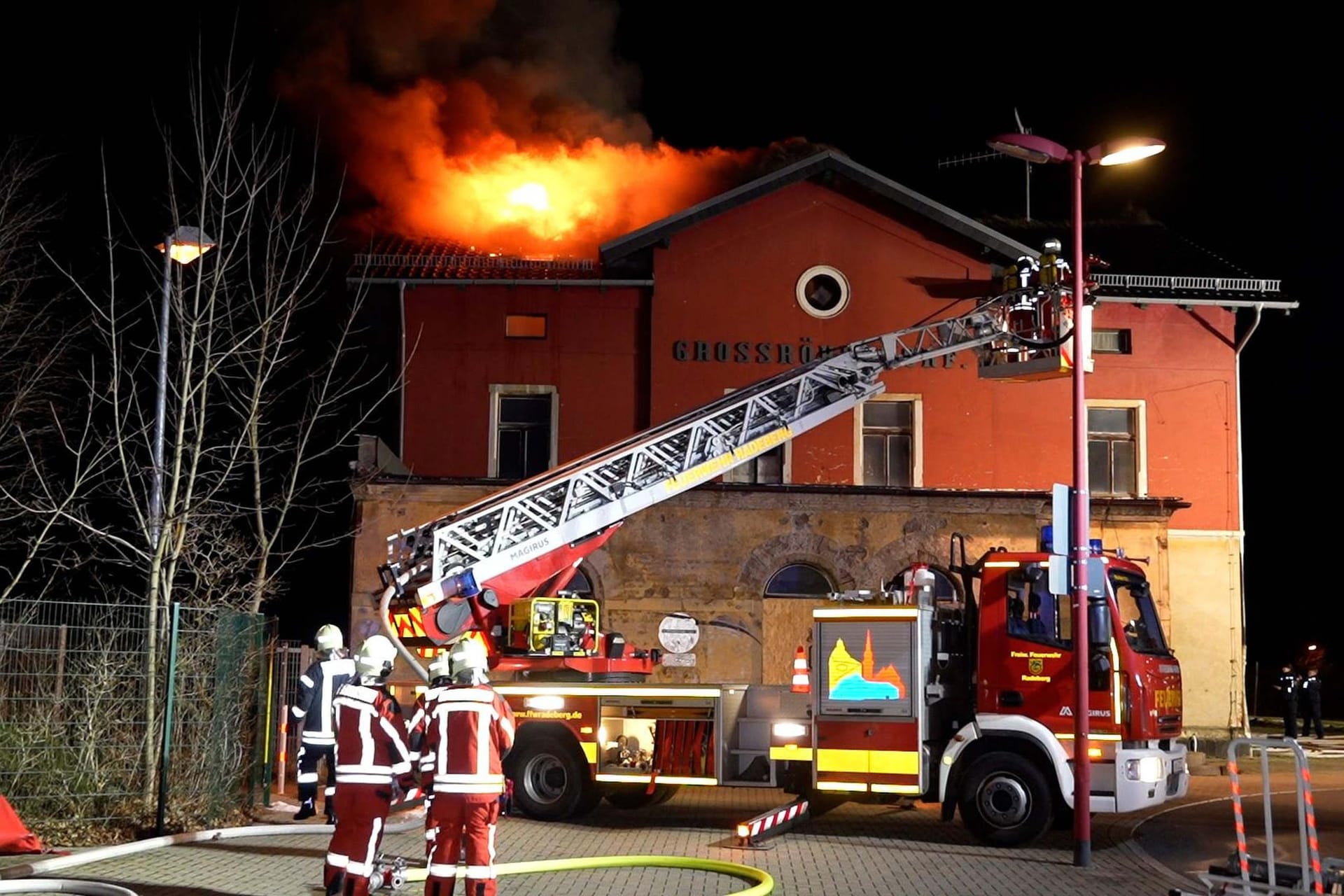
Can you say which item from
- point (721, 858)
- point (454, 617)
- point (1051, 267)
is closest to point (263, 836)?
point (454, 617)

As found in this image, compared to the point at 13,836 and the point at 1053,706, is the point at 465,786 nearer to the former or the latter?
the point at 13,836

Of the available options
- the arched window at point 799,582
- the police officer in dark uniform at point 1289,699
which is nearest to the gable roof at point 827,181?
the arched window at point 799,582

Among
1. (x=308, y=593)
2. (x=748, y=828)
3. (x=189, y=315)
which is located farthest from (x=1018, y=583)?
(x=308, y=593)

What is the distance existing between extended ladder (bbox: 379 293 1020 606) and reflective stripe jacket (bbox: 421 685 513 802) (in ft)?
17.2

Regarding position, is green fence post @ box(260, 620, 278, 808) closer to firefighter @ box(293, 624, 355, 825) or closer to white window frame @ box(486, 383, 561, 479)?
firefighter @ box(293, 624, 355, 825)

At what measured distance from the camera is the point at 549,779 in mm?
14078

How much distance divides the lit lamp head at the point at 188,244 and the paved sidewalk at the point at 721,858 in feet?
17.0

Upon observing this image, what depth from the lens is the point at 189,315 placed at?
14688 mm

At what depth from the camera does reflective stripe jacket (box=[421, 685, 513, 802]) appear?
8305mm

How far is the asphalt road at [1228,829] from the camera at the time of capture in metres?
12.4

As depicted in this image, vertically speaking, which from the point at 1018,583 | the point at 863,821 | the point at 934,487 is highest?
the point at 934,487

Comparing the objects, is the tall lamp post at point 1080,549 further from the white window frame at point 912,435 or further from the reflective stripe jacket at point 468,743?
the white window frame at point 912,435

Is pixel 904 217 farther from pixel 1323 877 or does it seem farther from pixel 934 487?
pixel 1323 877

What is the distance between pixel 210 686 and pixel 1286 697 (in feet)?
64.4
